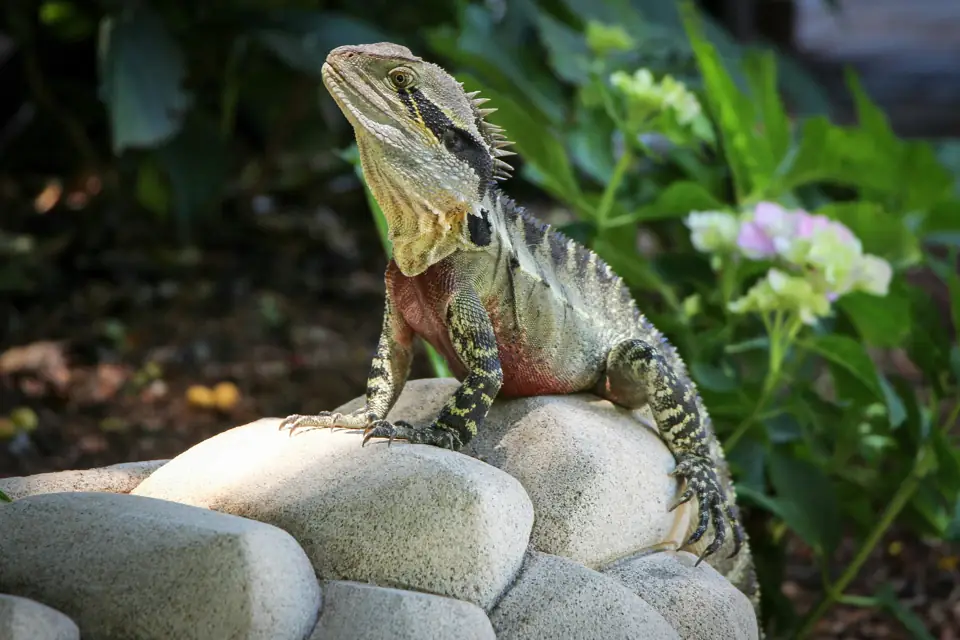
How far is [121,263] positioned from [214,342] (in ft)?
3.87

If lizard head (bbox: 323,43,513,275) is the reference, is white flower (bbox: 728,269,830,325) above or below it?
below

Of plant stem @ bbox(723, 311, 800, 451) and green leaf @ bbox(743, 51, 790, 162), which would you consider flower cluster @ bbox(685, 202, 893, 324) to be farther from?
green leaf @ bbox(743, 51, 790, 162)

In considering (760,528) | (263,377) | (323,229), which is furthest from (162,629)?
(323,229)

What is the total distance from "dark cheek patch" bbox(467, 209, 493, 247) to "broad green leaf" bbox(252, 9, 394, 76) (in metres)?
3.48

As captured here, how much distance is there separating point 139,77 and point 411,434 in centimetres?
376

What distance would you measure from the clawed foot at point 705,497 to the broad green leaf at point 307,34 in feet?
12.7

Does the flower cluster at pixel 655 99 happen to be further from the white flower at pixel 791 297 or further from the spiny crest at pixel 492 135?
the spiny crest at pixel 492 135

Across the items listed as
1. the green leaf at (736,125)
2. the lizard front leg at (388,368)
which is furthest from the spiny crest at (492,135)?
the green leaf at (736,125)

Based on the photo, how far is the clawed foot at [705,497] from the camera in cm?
315

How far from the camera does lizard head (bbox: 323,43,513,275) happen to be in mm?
2941

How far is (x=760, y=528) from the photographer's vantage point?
4.58m

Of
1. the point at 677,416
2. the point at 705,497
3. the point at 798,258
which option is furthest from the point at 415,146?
the point at 798,258

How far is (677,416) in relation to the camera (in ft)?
10.9

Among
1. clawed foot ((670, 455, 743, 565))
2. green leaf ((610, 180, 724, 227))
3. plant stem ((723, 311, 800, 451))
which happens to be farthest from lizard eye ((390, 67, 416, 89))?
green leaf ((610, 180, 724, 227))
